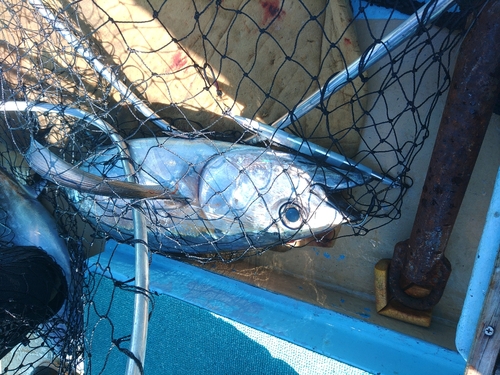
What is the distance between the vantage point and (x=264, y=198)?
238 cm

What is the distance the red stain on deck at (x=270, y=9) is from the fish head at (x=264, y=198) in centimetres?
86

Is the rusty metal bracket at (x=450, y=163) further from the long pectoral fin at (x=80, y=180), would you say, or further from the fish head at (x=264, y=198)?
the long pectoral fin at (x=80, y=180)

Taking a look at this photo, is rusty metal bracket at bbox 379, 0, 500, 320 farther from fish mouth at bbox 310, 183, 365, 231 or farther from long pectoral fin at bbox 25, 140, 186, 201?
long pectoral fin at bbox 25, 140, 186, 201

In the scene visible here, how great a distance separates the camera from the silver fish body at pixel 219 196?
7.58 feet

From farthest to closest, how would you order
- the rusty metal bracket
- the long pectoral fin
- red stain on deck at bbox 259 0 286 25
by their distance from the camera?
1. red stain on deck at bbox 259 0 286 25
2. the long pectoral fin
3. the rusty metal bracket

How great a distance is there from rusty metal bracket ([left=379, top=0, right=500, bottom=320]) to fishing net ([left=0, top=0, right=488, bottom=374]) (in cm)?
29

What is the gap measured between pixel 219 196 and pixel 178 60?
0.96 m

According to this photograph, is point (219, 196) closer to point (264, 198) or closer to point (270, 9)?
point (264, 198)

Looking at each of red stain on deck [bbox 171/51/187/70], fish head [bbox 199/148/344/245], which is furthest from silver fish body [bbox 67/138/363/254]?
red stain on deck [bbox 171/51/187/70]

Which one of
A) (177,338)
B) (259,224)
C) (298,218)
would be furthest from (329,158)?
(177,338)

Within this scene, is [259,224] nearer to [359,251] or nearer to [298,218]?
[298,218]

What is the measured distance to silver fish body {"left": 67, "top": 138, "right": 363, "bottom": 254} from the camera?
7.58ft

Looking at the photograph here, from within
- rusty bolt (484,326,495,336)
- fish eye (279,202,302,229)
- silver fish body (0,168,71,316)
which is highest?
fish eye (279,202,302,229)

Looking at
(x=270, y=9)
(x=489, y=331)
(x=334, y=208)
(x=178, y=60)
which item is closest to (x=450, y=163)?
(x=334, y=208)
